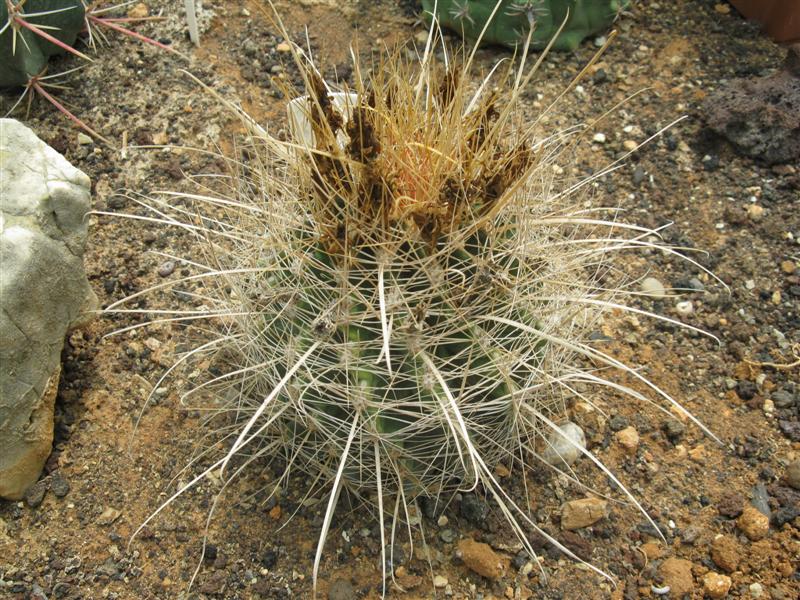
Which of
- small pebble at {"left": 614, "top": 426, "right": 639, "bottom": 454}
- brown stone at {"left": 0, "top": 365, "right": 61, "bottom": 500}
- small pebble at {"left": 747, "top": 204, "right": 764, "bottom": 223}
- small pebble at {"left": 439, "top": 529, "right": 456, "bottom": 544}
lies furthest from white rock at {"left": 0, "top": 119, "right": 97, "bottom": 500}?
small pebble at {"left": 747, "top": 204, "right": 764, "bottom": 223}

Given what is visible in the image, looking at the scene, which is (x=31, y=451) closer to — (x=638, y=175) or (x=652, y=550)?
(x=652, y=550)

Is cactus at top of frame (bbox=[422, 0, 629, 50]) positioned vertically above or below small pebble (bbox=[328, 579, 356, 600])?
above

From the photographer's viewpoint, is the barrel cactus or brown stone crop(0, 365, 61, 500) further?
brown stone crop(0, 365, 61, 500)

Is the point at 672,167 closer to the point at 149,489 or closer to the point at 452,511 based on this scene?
the point at 452,511

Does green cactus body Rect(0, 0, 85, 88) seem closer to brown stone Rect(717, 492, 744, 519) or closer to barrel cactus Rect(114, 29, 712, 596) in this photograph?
barrel cactus Rect(114, 29, 712, 596)

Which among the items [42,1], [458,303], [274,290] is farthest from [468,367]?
[42,1]

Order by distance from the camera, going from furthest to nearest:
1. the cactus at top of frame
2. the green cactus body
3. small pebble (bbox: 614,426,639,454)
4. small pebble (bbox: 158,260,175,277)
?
the cactus at top of frame → the green cactus body → small pebble (bbox: 158,260,175,277) → small pebble (bbox: 614,426,639,454)

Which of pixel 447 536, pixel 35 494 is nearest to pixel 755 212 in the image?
pixel 447 536
